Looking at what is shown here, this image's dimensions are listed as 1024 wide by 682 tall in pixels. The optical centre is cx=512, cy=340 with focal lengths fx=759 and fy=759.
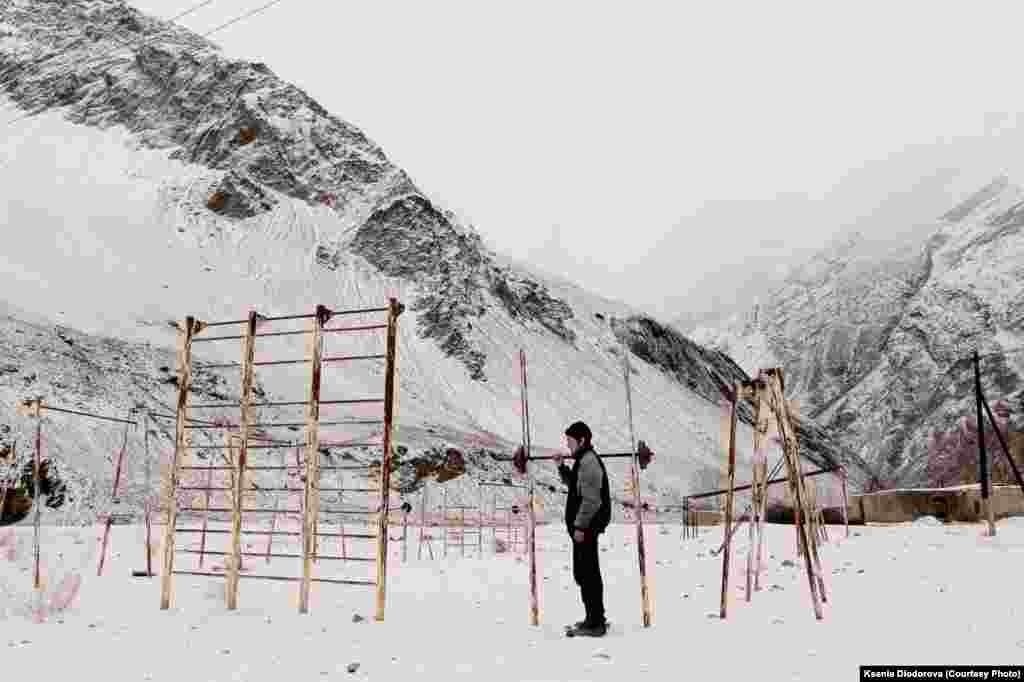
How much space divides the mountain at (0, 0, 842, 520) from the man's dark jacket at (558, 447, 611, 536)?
25.7m

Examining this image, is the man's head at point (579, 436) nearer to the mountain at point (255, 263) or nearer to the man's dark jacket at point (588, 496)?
the man's dark jacket at point (588, 496)

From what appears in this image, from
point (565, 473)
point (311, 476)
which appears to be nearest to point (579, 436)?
point (565, 473)

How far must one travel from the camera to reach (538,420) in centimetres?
5459

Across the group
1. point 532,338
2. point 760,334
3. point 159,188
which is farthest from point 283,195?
point 760,334

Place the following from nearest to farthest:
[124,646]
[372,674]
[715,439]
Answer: [372,674] → [124,646] → [715,439]

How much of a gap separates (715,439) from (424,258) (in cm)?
3158

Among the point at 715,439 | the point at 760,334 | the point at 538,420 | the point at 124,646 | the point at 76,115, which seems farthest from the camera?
the point at 760,334

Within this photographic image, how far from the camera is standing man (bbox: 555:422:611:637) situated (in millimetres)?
6707

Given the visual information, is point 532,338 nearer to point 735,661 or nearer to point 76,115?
point 76,115

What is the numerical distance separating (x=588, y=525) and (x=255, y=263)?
5376cm

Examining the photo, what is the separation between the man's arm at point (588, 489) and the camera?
682 cm

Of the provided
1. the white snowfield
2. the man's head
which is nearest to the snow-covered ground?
the man's head

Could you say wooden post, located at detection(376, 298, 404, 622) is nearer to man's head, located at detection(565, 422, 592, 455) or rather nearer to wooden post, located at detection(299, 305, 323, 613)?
wooden post, located at detection(299, 305, 323, 613)

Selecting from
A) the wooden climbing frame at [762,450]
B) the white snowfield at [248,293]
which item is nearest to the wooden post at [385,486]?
the wooden climbing frame at [762,450]
